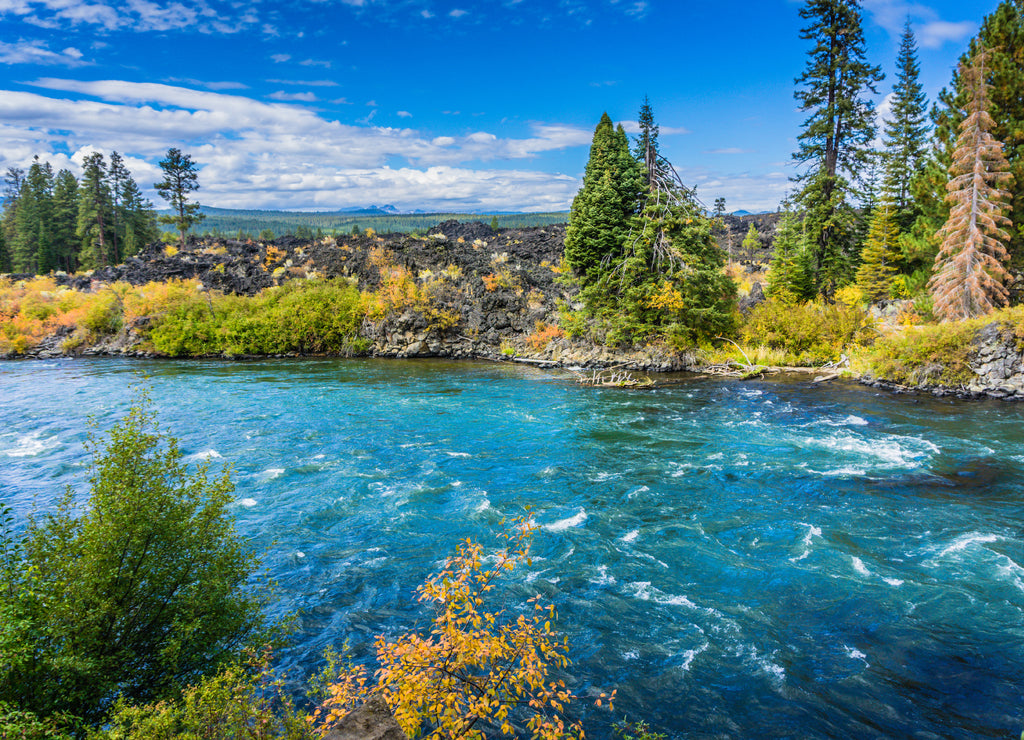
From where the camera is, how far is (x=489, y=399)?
25203mm

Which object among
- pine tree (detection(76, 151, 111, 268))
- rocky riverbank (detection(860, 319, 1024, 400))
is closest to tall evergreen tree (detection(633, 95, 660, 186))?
rocky riverbank (detection(860, 319, 1024, 400))

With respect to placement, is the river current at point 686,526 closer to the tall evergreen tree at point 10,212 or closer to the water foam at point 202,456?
the water foam at point 202,456

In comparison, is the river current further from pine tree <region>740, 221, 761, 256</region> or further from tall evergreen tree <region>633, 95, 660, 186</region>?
pine tree <region>740, 221, 761, 256</region>

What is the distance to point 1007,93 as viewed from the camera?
25.1 meters

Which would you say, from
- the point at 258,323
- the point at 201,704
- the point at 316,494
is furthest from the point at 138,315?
the point at 201,704

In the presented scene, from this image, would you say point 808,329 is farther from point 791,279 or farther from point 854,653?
point 854,653

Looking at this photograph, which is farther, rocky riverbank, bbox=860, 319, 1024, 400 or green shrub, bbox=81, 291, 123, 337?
green shrub, bbox=81, 291, 123, 337

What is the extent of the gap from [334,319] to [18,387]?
19195 mm

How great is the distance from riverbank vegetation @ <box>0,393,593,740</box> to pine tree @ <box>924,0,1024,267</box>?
108ft

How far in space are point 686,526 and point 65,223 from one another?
9366 centimetres

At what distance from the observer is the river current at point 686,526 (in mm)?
7336

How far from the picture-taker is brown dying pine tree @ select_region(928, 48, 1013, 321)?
2433cm

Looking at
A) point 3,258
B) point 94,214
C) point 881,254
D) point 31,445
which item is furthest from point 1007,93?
point 3,258

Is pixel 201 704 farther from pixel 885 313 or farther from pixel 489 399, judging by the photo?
pixel 885 313
